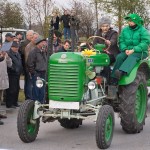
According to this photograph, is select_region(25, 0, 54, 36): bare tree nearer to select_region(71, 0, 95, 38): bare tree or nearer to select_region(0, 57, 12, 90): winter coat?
select_region(71, 0, 95, 38): bare tree

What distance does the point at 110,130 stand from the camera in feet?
23.6

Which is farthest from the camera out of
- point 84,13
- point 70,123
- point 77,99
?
point 84,13

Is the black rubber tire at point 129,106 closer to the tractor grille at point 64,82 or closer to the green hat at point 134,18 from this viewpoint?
the green hat at point 134,18

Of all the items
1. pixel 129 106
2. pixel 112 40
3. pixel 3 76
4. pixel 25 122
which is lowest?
pixel 25 122

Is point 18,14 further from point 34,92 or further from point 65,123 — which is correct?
point 65,123

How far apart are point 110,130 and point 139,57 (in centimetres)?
154

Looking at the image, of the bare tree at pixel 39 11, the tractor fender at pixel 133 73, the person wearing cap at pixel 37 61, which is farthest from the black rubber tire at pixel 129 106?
the bare tree at pixel 39 11

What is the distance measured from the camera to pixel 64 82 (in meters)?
7.20

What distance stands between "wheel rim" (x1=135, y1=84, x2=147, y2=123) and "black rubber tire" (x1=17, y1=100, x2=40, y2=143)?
2.01 meters

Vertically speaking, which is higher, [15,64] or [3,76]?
[15,64]

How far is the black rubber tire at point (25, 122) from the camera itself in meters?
7.11

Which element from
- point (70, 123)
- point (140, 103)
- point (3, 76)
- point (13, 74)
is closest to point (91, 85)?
point (70, 123)

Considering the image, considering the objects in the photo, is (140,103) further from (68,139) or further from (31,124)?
(31,124)

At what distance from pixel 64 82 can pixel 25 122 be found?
2.79 feet
